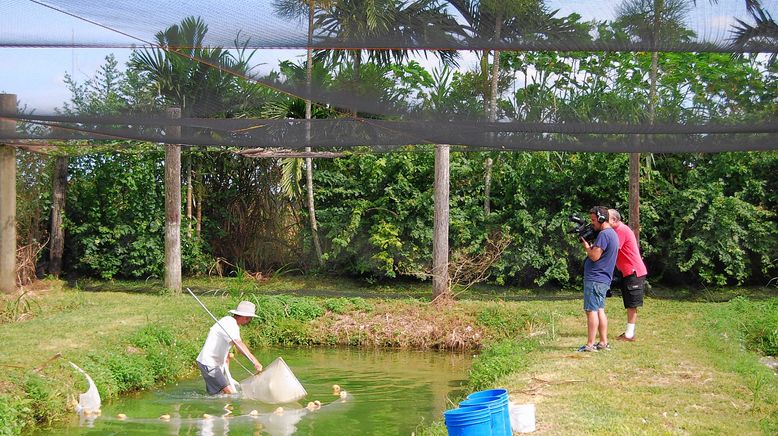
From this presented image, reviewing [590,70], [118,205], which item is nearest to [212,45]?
[590,70]

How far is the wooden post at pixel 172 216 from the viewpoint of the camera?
1511 centimetres

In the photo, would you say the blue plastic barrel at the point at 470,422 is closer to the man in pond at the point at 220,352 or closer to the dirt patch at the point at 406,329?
the man in pond at the point at 220,352

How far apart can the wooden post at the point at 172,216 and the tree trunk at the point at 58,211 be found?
8.87 ft

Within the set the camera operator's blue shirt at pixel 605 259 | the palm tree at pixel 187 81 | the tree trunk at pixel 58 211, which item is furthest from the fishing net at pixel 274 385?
the tree trunk at pixel 58 211

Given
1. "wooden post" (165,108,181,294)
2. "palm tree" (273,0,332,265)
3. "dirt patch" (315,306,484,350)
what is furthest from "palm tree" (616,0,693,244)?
"wooden post" (165,108,181,294)

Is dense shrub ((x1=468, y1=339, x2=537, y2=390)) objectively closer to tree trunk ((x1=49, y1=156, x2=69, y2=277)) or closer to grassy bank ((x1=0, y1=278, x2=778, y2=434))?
grassy bank ((x1=0, y1=278, x2=778, y2=434))

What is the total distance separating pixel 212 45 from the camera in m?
6.84

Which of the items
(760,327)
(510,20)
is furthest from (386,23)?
(760,327)

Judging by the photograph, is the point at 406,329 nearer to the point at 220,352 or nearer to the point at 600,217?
the point at 600,217

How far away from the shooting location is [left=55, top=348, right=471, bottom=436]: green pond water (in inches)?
323

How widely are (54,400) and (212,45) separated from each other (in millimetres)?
3578

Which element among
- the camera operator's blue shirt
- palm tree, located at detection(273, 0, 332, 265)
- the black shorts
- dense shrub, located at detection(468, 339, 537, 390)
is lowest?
dense shrub, located at detection(468, 339, 537, 390)

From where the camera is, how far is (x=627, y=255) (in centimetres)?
1026

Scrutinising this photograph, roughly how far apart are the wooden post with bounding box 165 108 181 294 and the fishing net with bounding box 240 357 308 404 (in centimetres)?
667
